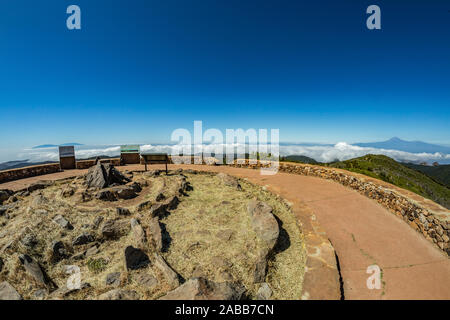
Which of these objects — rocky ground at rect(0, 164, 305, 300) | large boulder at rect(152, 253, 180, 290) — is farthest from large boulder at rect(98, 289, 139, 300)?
large boulder at rect(152, 253, 180, 290)

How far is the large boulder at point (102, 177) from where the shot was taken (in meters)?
6.85

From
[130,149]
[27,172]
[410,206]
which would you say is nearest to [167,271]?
[410,206]

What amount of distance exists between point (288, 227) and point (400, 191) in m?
3.51

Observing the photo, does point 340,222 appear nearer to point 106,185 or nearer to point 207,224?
point 207,224

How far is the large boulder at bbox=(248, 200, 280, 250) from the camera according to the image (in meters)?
4.15

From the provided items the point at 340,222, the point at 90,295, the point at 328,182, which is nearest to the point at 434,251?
the point at 340,222

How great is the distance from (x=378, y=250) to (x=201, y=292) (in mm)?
3603

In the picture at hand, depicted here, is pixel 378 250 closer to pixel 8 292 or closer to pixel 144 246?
pixel 144 246

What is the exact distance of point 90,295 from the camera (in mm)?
3057

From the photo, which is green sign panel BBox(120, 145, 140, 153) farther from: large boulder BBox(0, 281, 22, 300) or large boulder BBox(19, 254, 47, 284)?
large boulder BBox(0, 281, 22, 300)

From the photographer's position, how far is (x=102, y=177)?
6906 mm

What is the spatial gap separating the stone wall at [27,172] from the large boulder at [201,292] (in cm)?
1147

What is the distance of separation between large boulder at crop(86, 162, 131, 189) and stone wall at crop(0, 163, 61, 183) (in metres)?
5.43

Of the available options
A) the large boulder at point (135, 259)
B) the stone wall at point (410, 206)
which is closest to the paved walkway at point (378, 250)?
the stone wall at point (410, 206)
